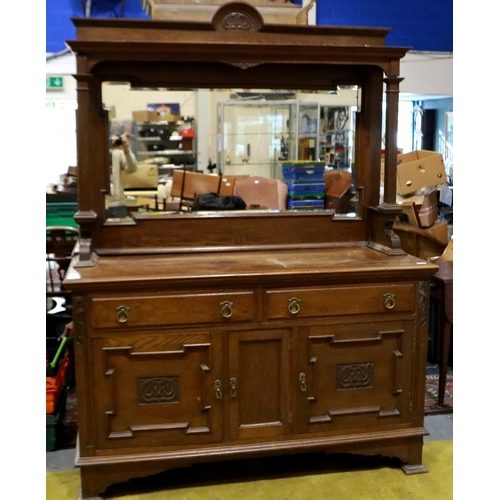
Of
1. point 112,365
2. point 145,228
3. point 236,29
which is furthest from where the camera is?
point 145,228

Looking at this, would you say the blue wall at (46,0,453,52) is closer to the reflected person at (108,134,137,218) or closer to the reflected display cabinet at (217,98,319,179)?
the reflected display cabinet at (217,98,319,179)

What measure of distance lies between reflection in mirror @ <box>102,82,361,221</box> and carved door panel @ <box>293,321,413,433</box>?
0.68 metres

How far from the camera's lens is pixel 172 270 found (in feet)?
8.13

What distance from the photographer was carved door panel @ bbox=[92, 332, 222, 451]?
2.40 meters

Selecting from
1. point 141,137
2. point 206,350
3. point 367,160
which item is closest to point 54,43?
point 141,137

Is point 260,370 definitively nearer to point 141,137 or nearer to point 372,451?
point 372,451

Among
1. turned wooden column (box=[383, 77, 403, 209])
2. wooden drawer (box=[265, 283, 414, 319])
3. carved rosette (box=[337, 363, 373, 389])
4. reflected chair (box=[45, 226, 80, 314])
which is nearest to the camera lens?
wooden drawer (box=[265, 283, 414, 319])

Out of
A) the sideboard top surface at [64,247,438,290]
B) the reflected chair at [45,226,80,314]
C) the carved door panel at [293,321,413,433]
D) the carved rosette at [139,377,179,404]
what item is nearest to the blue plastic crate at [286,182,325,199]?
the sideboard top surface at [64,247,438,290]

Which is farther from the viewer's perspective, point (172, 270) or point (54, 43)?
point (54, 43)

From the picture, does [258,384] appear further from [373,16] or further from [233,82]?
[373,16]

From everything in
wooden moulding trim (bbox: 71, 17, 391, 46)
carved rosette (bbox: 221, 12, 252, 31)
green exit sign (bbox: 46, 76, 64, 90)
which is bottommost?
wooden moulding trim (bbox: 71, 17, 391, 46)

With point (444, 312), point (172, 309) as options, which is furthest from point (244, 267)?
point (444, 312)

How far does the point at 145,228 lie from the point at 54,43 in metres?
3.85

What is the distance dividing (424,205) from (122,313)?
2.46 m
